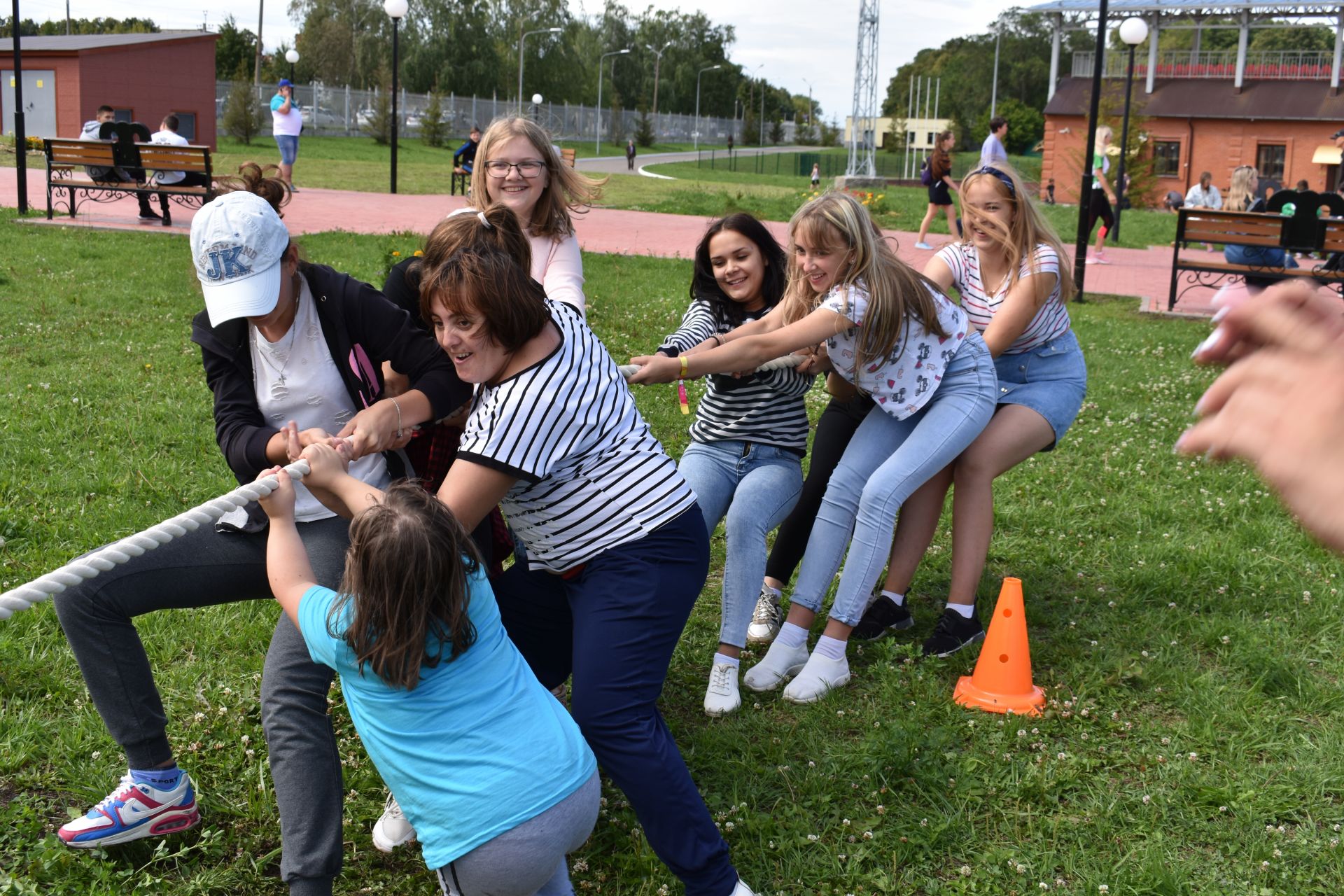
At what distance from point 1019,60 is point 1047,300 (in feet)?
338

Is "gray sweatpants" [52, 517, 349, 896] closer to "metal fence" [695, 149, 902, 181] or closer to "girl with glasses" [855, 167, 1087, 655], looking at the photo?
"girl with glasses" [855, 167, 1087, 655]

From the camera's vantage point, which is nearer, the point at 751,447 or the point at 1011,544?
the point at 751,447

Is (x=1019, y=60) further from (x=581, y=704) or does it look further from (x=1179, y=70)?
(x=581, y=704)

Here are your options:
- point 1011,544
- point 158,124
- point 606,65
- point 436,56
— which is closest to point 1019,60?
point 606,65

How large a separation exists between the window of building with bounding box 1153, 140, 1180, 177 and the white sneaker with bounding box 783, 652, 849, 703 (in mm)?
47941

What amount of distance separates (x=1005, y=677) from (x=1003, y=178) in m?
1.90

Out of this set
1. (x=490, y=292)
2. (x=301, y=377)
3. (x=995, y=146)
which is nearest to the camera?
(x=490, y=292)

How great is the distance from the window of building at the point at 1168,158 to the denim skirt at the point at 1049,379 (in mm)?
46819

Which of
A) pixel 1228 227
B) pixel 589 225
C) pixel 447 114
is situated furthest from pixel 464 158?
pixel 447 114

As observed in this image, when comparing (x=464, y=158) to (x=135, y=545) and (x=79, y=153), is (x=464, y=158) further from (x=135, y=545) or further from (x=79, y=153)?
(x=135, y=545)

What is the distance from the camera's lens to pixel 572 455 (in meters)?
2.95

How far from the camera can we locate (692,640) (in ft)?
15.0

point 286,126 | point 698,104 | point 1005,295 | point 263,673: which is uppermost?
point 698,104

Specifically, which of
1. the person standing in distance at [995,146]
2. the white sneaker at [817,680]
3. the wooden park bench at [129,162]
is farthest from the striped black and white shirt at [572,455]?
the wooden park bench at [129,162]
